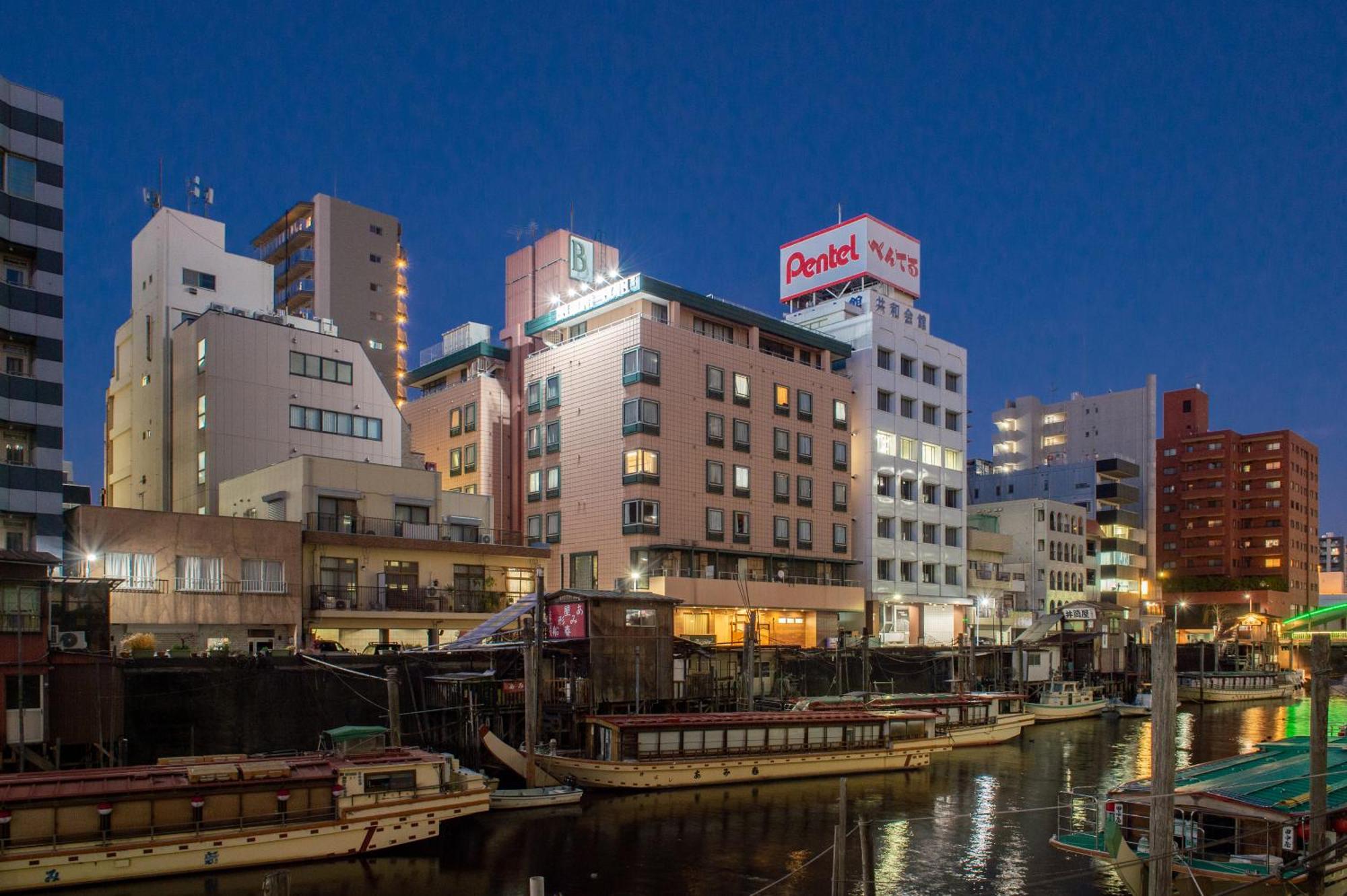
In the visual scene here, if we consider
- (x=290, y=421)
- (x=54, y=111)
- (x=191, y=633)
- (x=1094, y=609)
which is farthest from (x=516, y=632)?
(x=1094, y=609)

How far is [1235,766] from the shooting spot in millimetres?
32438

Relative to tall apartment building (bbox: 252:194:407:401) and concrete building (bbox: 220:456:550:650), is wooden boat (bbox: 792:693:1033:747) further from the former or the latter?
tall apartment building (bbox: 252:194:407:401)

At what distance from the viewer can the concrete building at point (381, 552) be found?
5753 cm

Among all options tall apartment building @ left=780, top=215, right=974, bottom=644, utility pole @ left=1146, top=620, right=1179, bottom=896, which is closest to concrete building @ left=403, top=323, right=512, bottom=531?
tall apartment building @ left=780, top=215, right=974, bottom=644

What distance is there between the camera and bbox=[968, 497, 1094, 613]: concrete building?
368 feet

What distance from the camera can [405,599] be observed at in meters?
59.6

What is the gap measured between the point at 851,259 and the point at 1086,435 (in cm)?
6928

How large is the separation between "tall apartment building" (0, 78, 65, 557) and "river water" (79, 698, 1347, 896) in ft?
79.9

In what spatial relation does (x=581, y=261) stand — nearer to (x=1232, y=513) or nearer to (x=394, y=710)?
(x=394, y=710)

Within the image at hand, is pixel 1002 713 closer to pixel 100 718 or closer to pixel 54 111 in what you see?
pixel 100 718

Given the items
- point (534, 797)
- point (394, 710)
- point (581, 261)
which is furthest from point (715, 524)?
point (394, 710)

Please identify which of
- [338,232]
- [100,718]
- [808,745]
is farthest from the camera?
[338,232]

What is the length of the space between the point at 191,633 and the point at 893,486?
59.5 meters

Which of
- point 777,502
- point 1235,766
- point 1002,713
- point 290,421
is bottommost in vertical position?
point 1002,713
